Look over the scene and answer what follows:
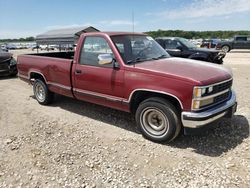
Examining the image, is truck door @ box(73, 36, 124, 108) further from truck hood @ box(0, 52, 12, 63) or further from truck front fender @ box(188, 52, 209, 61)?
truck front fender @ box(188, 52, 209, 61)

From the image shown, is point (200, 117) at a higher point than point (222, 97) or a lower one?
lower

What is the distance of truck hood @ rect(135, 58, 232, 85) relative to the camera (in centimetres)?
372

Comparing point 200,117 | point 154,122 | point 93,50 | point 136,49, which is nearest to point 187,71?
point 200,117

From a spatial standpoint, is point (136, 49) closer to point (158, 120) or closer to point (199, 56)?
point (158, 120)

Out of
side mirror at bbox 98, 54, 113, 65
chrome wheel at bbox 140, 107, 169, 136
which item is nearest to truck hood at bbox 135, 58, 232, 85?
side mirror at bbox 98, 54, 113, 65

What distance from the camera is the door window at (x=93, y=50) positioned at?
15.8 feet

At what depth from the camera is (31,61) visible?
657cm

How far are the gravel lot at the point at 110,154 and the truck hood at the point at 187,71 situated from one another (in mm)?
1148

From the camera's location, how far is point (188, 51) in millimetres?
11258

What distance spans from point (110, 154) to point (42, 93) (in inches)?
137

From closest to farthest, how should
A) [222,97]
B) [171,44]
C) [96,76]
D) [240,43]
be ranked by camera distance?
[222,97] → [96,76] → [171,44] → [240,43]

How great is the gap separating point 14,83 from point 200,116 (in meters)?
8.36

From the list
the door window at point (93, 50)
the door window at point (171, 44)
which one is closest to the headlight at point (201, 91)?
the door window at point (93, 50)

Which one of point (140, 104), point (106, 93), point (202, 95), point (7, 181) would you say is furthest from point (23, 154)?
point (202, 95)
